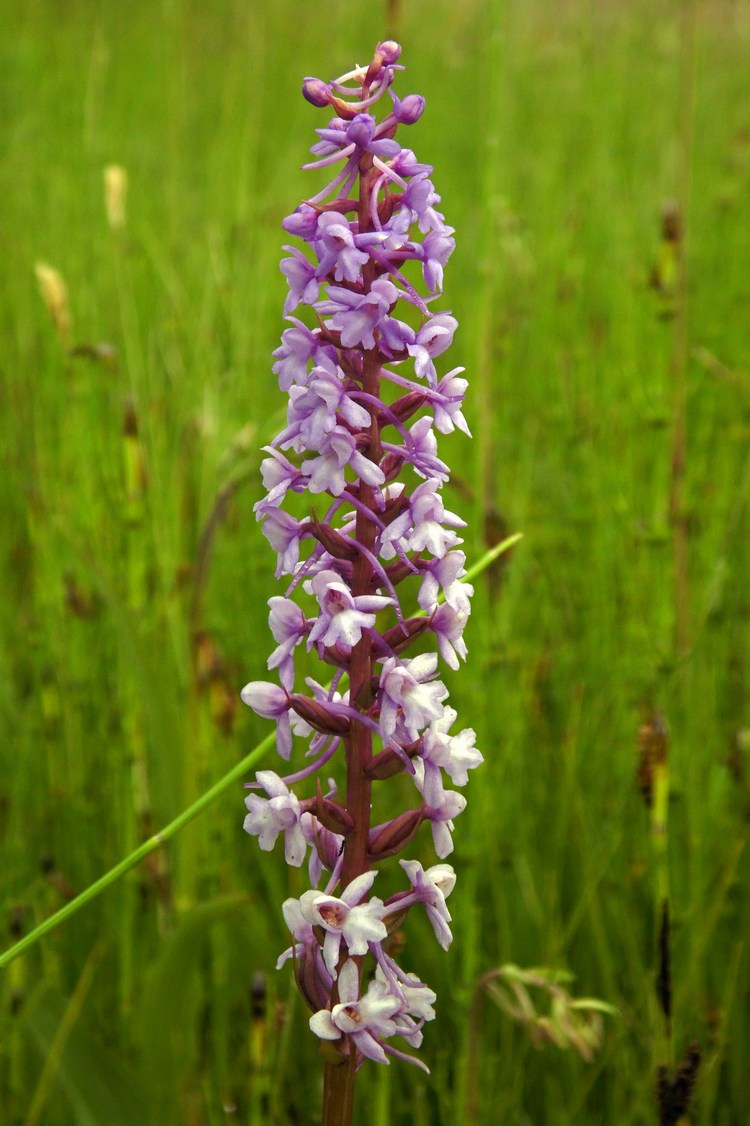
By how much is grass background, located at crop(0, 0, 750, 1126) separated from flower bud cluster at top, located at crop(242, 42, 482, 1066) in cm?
31

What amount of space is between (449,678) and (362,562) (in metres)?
1.33

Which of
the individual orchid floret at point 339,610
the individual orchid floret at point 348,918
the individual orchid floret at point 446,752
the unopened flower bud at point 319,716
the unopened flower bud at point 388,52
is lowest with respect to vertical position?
the individual orchid floret at point 348,918

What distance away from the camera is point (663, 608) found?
2076 millimetres

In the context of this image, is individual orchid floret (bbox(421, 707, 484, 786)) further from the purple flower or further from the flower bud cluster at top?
the purple flower

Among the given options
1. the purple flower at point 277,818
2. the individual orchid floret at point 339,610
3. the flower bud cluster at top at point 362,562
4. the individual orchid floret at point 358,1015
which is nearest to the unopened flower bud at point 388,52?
the flower bud cluster at top at point 362,562

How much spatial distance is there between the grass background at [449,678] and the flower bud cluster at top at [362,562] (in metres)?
0.31

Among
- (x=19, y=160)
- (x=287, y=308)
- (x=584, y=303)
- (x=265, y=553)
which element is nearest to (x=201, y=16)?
(x=19, y=160)

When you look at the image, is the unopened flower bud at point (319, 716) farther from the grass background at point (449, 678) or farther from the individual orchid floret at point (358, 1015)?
the grass background at point (449, 678)

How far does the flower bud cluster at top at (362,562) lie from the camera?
81cm

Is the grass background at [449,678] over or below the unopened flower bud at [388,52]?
below

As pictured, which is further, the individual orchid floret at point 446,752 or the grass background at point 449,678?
the grass background at point 449,678

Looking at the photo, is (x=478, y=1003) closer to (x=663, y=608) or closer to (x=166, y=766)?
(x=166, y=766)

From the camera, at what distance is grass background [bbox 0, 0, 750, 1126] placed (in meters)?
1.51

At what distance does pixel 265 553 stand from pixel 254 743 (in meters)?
0.41
